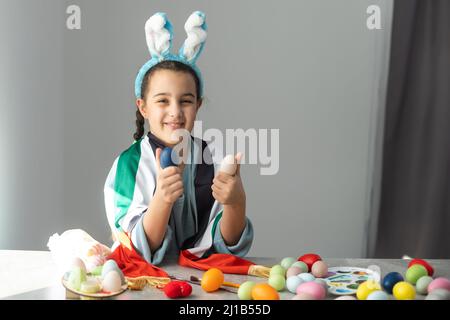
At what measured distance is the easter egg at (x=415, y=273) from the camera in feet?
4.19

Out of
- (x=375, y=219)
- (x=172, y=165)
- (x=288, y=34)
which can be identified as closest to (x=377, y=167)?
(x=375, y=219)

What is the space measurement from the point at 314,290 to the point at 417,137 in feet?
4.25

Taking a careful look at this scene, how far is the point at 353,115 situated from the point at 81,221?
1007 millimetres

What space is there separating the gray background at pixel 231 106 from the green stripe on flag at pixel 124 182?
63 centimetres

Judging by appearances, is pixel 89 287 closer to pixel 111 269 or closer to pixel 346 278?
pixel 111 269

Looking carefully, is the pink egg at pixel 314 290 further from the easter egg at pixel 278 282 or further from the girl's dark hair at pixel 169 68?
the girl's dark hair at pixel 169 68

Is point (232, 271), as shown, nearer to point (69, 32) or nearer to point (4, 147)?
point (4, 147)

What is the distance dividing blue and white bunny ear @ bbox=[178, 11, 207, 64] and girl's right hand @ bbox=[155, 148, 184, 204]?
292 millimetres

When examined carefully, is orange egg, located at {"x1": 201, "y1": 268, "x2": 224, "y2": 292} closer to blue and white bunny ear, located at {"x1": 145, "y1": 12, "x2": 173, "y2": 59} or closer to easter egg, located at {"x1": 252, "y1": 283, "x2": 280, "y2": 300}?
easter egg, located at {"x1": 252, "y1": 283, "x2": 280, "y2": 300}

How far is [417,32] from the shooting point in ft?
7.37

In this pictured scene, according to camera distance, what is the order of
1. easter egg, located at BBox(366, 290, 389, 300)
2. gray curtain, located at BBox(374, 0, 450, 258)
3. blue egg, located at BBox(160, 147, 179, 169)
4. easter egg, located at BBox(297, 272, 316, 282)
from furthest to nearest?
gray curtain, located at BBox(374, 0, 450, 258), blue egg, located at BBox(160, 147, 179, 169), easter egg, located at BBox(297, 272, 316, 282), easter egg, located at BBox(366, 290, 389, 300)

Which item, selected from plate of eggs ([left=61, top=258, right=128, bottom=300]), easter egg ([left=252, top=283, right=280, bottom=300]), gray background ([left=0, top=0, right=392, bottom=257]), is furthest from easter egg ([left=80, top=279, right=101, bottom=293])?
gray background ([left=0, top=0, right=392, bottom=257])

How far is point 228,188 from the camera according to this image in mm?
1327

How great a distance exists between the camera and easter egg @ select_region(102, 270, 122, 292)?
3.82ft
